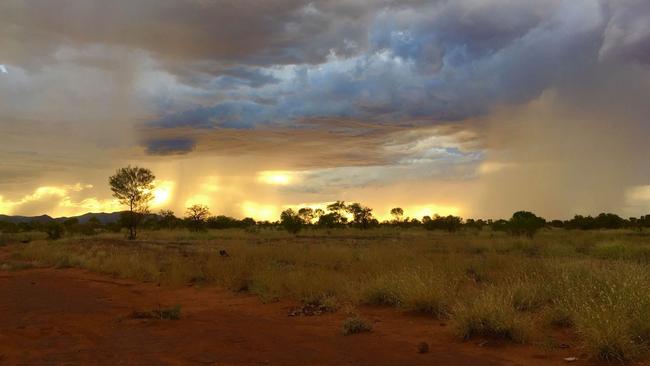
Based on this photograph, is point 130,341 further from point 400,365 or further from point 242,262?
point 242,262

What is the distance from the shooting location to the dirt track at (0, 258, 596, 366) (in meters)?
7.66

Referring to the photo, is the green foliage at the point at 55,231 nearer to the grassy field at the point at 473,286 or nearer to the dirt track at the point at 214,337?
the grassy field at the point at 473,286

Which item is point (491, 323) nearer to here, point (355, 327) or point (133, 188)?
point (355, 327)

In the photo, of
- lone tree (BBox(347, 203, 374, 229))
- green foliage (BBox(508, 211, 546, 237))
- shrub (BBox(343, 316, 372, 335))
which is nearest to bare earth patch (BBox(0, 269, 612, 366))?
shrub (BBox(343, 316, 372, 335))

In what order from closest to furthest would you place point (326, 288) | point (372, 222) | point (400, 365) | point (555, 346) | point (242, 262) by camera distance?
1. point (400, 365)
2. point (555, 346)
3. point (326, 288)
4. point (242, 262)
5. point (372, 222)

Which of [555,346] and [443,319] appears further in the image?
[443,319]

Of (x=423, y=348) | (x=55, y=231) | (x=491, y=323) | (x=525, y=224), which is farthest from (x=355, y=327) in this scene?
(x=55, y=231)

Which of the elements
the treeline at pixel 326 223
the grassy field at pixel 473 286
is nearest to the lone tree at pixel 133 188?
the treeline at pixel 326 223

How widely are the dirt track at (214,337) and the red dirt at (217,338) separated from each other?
2 centimetres

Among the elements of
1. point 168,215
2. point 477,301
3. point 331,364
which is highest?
point 168,215

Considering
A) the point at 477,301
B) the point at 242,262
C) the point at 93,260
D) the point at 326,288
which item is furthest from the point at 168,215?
the point at 477,301

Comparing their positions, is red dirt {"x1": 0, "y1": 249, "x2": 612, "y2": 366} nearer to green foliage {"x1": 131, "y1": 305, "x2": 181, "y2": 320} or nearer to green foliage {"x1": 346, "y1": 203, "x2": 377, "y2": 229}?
green foliage {"x1": 131, "y1": 305, "x2": 181, "y2": 320}

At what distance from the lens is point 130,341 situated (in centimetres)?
905

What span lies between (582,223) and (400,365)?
74.5 metres
